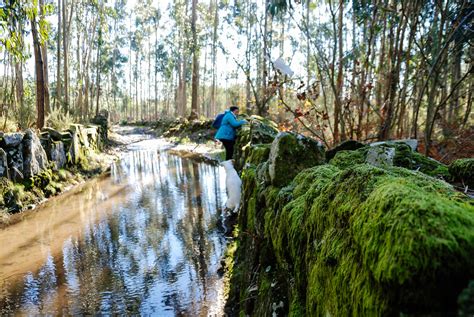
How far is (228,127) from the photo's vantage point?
26.6 ft

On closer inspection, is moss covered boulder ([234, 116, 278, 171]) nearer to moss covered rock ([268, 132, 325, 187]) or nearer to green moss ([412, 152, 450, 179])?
moss covered rock ([268, 132, 325, 187])

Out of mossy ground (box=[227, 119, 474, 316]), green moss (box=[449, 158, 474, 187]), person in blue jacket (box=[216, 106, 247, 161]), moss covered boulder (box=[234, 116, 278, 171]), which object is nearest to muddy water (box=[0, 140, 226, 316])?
moss covered boulder (box=[234, 116, 278, 171])

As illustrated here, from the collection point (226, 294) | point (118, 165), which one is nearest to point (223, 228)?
point (226, 294)

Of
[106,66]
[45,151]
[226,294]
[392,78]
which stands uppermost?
[106,66]

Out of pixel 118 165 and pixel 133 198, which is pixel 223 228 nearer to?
pixel 133 198

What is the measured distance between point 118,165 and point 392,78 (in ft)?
32.8

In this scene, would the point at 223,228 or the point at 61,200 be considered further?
the point at 61,200

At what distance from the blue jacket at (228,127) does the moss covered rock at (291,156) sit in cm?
449

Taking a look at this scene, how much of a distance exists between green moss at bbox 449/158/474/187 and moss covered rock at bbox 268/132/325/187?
3.79 feet

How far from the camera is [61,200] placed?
7.53 m

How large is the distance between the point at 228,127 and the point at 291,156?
188 inches

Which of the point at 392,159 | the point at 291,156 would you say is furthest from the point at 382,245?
the point at 291,156

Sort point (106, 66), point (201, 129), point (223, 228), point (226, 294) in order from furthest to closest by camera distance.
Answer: point (106, 66)
point (201, 129)
point (223, 228)
point (226, 294)

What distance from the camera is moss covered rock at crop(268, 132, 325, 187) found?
333 centimetres
